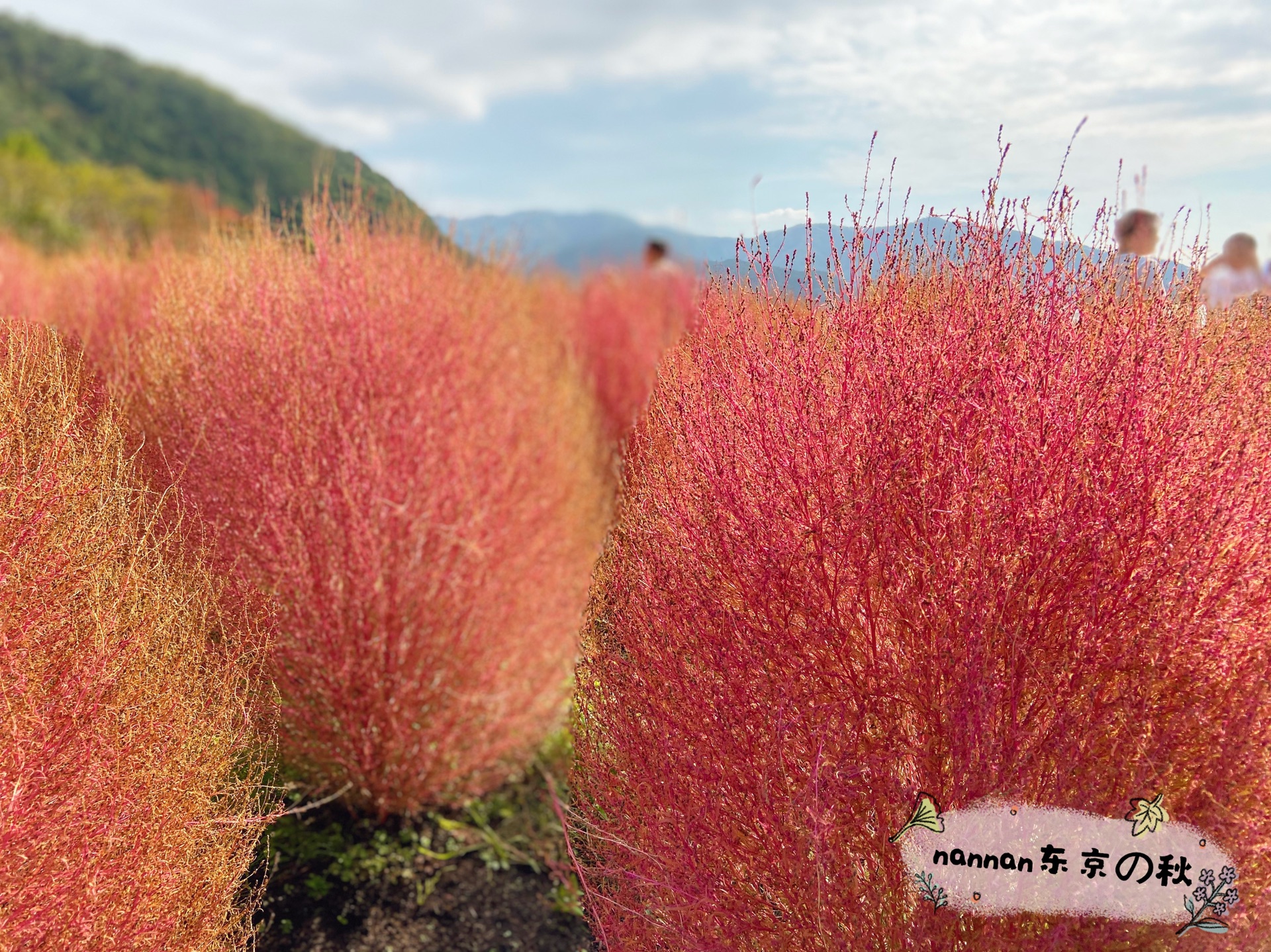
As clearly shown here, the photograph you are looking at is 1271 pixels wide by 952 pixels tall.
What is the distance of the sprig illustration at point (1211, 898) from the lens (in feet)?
6.59

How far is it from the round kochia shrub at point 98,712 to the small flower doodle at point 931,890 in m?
1.78

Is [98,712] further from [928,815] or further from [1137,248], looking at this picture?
[1137,248]

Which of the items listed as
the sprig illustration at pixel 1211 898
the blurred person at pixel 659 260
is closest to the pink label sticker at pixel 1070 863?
the sprig illustration at pixel 1211 898

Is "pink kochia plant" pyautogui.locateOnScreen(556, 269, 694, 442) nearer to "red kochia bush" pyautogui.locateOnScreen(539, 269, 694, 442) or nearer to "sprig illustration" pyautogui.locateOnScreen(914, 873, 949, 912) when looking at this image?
"red kochia bush" pyautogui.locateOnScreen(539, 269, 694, 442)

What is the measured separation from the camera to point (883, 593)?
216cm

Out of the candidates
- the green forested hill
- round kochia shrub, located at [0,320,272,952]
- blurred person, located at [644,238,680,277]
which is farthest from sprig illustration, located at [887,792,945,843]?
the green forested hill

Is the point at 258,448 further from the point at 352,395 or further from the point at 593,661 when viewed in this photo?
the point at 593,661

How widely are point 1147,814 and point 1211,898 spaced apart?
0.23 metres

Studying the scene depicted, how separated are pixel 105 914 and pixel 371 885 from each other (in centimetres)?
226

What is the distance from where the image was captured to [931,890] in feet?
6.93

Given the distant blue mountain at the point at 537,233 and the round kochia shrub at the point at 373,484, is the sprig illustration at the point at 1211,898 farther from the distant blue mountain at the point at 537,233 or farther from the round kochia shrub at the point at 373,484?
the round kochia shrub at the point at 373,484

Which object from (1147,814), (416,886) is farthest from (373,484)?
(1147,814)

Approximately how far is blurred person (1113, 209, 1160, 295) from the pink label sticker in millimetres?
1273

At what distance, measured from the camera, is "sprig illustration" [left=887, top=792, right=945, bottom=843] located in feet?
6.89
